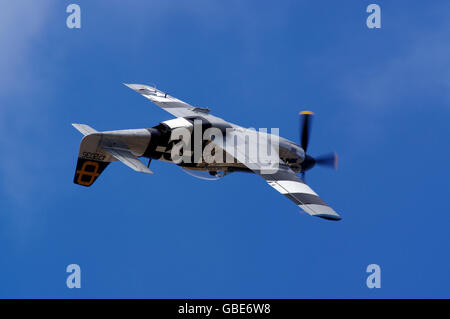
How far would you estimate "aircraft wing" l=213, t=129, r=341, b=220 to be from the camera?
18.6 m

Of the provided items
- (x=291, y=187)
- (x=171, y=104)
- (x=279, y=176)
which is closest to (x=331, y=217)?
(x=291, y=187)

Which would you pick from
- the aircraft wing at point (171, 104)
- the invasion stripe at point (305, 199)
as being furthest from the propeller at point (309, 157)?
the invasion stripe at point (305, 199)

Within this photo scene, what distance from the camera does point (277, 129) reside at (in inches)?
1002

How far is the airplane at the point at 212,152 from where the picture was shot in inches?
828

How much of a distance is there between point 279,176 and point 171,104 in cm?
919

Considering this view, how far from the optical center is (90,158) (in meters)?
22.2

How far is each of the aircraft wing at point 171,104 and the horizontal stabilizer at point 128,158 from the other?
4.41m

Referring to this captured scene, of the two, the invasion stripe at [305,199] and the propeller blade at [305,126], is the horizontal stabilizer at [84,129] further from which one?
the propeller blade at [305,126]

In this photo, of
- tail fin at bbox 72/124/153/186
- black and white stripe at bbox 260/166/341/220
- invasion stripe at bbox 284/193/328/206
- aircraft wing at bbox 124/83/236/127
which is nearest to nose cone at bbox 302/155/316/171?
black and white stripe at bbox 260/166/341/220

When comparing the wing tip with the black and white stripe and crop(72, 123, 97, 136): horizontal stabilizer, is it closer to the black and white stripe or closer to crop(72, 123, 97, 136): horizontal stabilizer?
the black and white stripe

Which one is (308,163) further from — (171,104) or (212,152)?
(171,104)

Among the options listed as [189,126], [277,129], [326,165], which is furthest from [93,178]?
[326,165]

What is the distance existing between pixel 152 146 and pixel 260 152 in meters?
4.35

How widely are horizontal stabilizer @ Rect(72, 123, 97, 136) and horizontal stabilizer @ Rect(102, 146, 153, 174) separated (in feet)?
3.23
